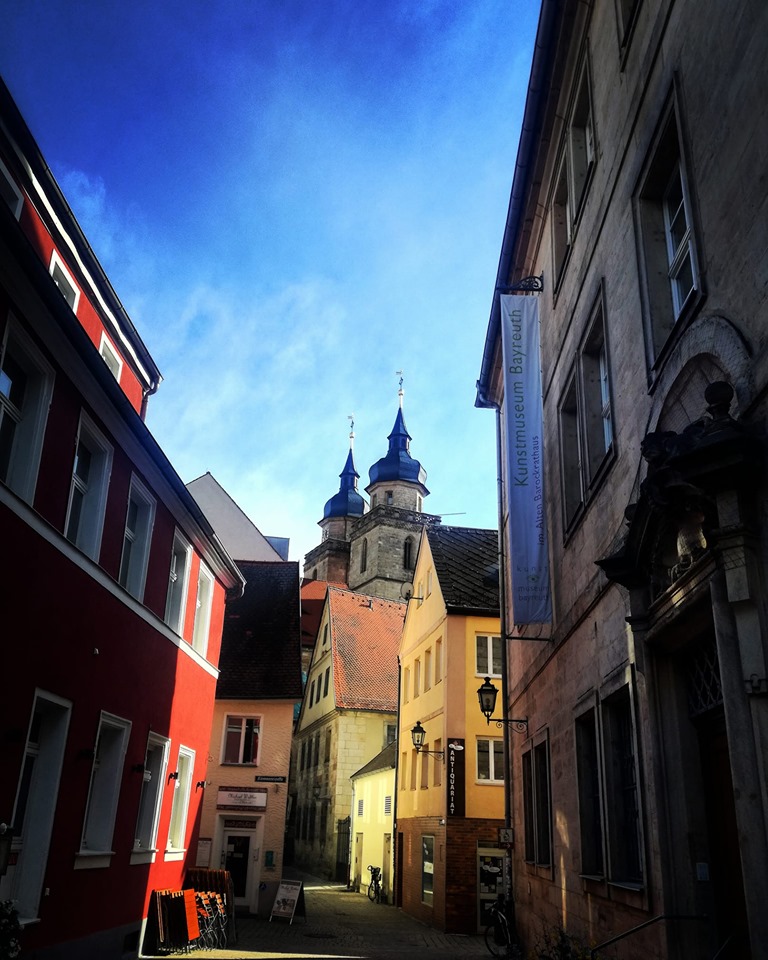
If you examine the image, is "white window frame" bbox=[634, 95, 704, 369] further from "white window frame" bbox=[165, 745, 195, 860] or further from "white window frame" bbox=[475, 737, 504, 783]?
"white window frame" bbox=[475, 737, 504, 783]

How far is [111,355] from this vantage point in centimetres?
1549

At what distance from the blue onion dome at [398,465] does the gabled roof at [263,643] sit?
58009mm

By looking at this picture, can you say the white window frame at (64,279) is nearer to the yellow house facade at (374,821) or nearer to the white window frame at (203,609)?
the white window frame at (203,609)

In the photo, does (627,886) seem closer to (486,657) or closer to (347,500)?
(486,657)

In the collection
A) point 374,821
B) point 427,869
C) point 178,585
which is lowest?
point 427,869

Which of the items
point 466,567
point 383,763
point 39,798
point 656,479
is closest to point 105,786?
point 39,798

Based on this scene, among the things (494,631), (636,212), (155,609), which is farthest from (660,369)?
(494,631)

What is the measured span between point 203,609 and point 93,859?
7053 mm

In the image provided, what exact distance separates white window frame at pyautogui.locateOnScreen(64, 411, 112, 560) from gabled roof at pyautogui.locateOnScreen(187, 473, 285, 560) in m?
23.0

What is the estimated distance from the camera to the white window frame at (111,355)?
14956mm

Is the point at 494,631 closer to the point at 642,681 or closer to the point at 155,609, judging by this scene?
the point at 155,609

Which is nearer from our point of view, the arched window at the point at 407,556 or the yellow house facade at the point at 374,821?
the yellow house facade at the point at 374,821

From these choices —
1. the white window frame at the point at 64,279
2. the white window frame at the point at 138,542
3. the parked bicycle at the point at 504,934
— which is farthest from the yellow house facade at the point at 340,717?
the white window frame at the point at 64,279

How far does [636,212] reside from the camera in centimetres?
811
